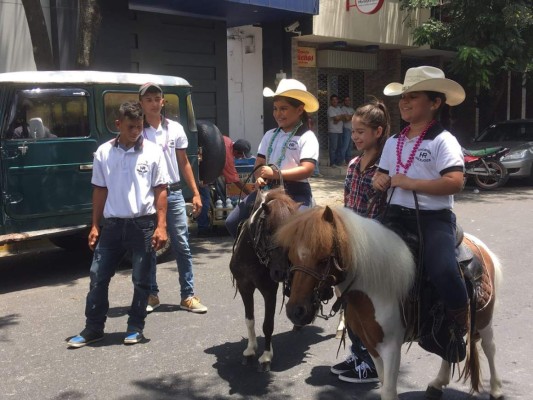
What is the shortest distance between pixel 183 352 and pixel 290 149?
178 centimetres

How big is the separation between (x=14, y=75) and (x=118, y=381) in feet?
12.6

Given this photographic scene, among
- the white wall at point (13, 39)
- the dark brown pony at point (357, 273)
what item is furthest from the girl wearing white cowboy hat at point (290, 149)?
the white wall at point (13, 39)

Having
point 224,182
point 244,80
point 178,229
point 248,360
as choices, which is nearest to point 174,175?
point 178,229

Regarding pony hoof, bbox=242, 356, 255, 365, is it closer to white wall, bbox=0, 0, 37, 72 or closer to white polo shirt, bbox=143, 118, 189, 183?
white polo shirt, bbox=143, 118, 189, 183

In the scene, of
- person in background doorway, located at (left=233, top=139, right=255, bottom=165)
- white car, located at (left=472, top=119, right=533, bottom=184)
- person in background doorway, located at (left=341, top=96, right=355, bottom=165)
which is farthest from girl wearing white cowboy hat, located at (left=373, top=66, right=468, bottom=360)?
person in background doorway, located at (left=341, top=96, right=355, bottom=165)

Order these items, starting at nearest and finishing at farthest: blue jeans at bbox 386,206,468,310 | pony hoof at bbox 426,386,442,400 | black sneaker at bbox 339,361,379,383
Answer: blue jeans at bbox 386,206,468,310 → pony hoof at bbox 426,386,442,400 → black sneaker at bbox 339,361,379,383

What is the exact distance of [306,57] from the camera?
16703 mm

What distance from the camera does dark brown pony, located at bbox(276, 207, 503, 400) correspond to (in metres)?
2.79

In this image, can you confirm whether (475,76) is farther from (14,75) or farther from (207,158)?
(14,75)

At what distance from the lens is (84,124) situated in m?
6.76

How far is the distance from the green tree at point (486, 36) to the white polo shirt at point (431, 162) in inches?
469

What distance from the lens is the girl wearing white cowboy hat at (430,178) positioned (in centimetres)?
310

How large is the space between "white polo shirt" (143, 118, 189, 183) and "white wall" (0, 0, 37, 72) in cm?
645

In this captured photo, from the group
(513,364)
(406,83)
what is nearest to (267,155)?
(406,83)
